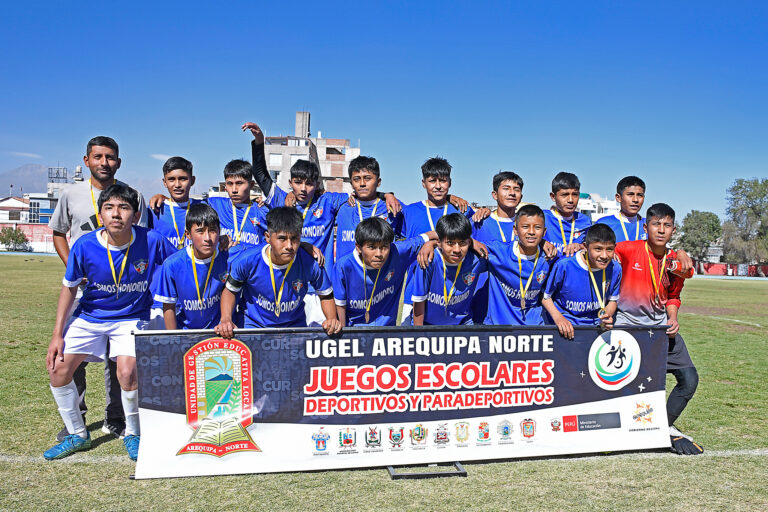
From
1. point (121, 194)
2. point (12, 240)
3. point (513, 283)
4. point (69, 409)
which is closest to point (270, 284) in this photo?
point (121, 194)

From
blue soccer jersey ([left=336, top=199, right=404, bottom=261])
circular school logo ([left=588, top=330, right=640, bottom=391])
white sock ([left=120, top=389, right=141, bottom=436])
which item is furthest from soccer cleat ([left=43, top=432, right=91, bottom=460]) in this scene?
circular school logo ([left=588, top=330, right=640, bottom=391])

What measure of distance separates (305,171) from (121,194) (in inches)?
73.0

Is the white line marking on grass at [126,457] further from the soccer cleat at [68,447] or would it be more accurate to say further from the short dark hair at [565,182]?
the short dark hair at [565,182]

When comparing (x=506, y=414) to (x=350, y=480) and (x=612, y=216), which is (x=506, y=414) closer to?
(x=350, y=480)

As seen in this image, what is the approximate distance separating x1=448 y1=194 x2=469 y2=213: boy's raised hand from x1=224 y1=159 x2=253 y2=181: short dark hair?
2.07m

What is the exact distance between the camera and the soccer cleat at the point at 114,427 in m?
4.79

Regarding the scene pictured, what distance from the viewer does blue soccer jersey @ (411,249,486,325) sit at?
4.64 m

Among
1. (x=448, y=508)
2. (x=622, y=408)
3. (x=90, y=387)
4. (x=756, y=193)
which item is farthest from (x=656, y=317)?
(x=756, y=193)

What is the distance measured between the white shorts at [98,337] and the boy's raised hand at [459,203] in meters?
A: 3.12

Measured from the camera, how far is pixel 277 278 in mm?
4324

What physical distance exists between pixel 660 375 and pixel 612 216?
1842 millimetres

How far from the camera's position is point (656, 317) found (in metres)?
5.02

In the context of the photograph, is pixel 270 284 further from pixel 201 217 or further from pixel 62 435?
pixel 62 435

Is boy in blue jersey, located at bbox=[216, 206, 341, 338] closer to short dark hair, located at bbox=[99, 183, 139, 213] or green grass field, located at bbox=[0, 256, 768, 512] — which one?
short dark hair, located at bbox=[99, 183, 139, 213]
